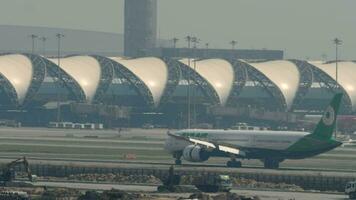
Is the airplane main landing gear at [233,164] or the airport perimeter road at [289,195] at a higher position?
the airplane main landing gear at [233,164]

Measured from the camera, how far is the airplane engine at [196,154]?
472ft

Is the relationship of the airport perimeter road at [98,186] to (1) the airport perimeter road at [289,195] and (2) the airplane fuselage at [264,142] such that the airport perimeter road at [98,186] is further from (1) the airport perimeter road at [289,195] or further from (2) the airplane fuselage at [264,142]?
(2) the airplane fuselage at [264,142]

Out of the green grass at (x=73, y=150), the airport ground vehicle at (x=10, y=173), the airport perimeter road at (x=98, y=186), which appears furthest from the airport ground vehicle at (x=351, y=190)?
the green grass at (x=73, y=150)

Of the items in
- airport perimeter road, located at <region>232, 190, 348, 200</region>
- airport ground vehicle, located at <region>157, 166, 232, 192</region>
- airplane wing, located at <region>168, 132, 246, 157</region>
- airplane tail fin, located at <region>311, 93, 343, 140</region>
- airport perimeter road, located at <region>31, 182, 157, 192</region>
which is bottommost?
airport perimeter road, located at <region>232, 190, 348, 200</region>

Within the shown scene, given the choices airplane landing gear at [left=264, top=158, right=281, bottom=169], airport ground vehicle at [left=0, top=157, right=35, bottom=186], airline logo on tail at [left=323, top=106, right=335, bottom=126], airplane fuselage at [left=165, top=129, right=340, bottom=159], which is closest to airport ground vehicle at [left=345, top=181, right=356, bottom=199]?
airport ground vehicle at [left=0, top=157, right=35, bottom=186]

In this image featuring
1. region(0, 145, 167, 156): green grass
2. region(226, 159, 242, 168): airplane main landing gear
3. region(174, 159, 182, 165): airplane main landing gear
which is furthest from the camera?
region(0, 145, 167, 156): green grass

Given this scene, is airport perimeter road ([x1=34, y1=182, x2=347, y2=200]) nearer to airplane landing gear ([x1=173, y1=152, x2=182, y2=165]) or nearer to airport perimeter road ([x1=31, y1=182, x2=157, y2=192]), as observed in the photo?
airport perimeter road ([x1=31, y1=182, x2=157, y2=192])

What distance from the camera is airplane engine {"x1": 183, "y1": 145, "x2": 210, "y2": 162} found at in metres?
144

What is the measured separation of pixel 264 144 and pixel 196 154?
23.7 feet

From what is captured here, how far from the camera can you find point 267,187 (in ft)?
378

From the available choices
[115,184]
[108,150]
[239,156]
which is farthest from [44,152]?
[115,184]

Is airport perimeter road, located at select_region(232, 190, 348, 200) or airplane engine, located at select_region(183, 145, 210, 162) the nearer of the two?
airport perimeter road, located at select_region(232, 190, 348, 200)

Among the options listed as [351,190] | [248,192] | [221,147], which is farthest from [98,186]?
[221,147]

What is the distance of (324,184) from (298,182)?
2.65 metres
